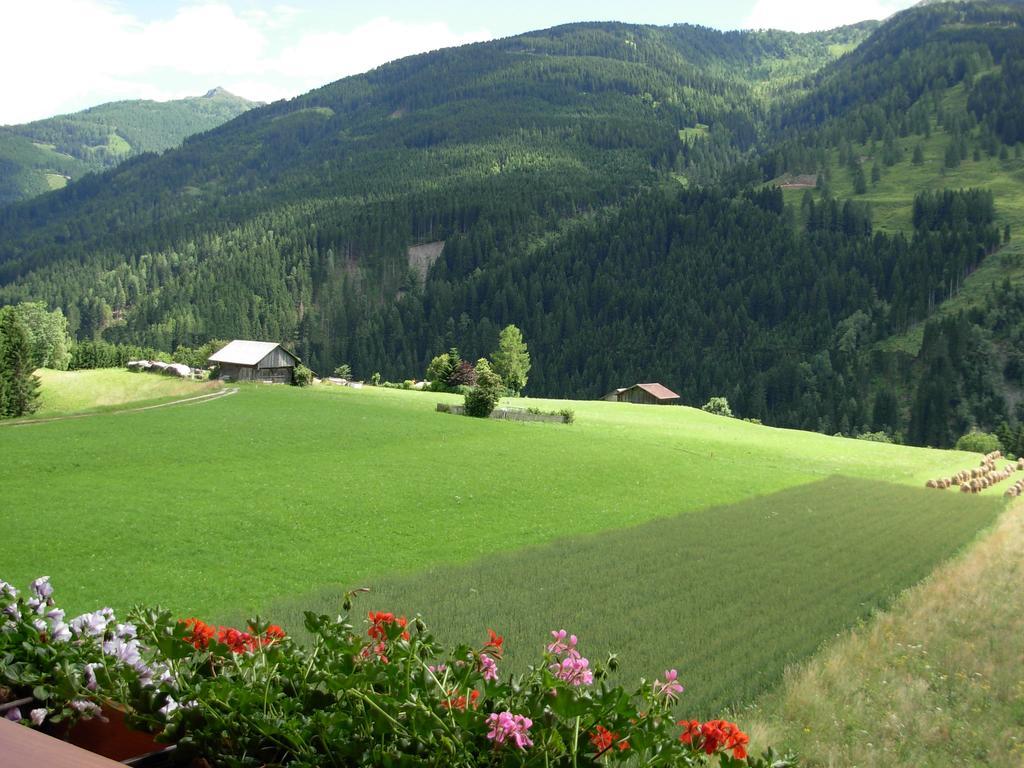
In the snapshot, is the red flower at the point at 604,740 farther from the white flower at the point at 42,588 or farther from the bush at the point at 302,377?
the bush at the point at 302,377

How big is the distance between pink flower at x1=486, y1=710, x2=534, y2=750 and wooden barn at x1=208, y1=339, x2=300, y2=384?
270 feet

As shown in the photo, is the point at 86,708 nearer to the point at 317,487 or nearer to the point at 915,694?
the point at 915,694

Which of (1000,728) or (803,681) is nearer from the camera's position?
(1000,728)

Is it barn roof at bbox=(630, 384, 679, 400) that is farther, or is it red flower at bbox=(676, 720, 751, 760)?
barn roof at bbox=(630, 384, 679, 400)

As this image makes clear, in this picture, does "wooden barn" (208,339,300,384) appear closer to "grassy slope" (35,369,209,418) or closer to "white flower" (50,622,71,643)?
"grassy slope" (35,369,209,418)

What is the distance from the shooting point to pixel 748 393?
6934 inches

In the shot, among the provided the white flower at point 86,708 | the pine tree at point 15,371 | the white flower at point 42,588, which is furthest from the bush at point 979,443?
the white flower at point 86,708

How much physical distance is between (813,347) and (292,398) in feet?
531

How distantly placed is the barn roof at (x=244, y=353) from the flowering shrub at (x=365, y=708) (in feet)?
268

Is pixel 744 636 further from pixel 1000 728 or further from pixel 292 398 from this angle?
pixel 292 398

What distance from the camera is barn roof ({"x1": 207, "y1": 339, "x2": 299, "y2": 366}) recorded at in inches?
3260

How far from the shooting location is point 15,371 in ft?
222

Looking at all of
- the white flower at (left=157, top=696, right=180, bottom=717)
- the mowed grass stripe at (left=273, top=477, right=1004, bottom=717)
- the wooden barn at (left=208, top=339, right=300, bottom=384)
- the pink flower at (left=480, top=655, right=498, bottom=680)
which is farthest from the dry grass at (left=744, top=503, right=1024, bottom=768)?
the wooden barn at (left=208, top=339, right=300, bottom=384)

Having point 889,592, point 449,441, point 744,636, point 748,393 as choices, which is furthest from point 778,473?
point 748,393
